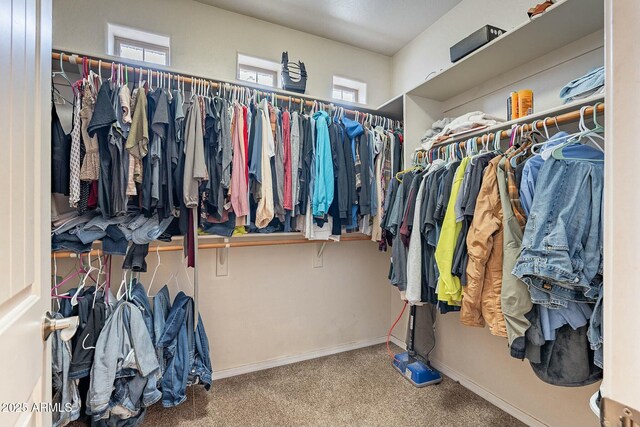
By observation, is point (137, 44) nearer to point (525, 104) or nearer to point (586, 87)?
point (525, 104)

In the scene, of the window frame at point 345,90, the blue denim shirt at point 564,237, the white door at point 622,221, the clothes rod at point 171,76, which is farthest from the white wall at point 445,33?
the white door at point 622,221

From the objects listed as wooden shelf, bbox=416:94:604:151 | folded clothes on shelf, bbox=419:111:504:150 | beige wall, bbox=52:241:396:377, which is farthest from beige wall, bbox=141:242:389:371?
wooden shelf, bbox=416:94:604:151

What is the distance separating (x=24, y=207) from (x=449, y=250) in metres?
1.58

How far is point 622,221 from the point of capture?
406 mm

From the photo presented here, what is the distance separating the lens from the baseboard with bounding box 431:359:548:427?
170 cm

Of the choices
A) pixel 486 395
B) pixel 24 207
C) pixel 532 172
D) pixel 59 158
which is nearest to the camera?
pixel 24 207

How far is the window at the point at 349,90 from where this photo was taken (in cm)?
268

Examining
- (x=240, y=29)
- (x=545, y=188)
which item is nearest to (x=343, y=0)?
(x=240, y=29)

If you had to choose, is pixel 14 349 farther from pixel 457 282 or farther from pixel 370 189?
pixel 370 189

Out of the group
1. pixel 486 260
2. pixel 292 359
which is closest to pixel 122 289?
pixel 292 359

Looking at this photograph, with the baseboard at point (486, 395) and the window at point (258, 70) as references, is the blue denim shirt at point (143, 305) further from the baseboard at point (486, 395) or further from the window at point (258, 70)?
the baseboard at point (486, 395)

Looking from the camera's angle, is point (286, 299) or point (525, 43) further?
point (286, 299)

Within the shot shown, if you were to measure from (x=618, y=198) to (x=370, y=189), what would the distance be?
5.78 feet

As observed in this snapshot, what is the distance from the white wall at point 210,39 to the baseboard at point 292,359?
2.13m
